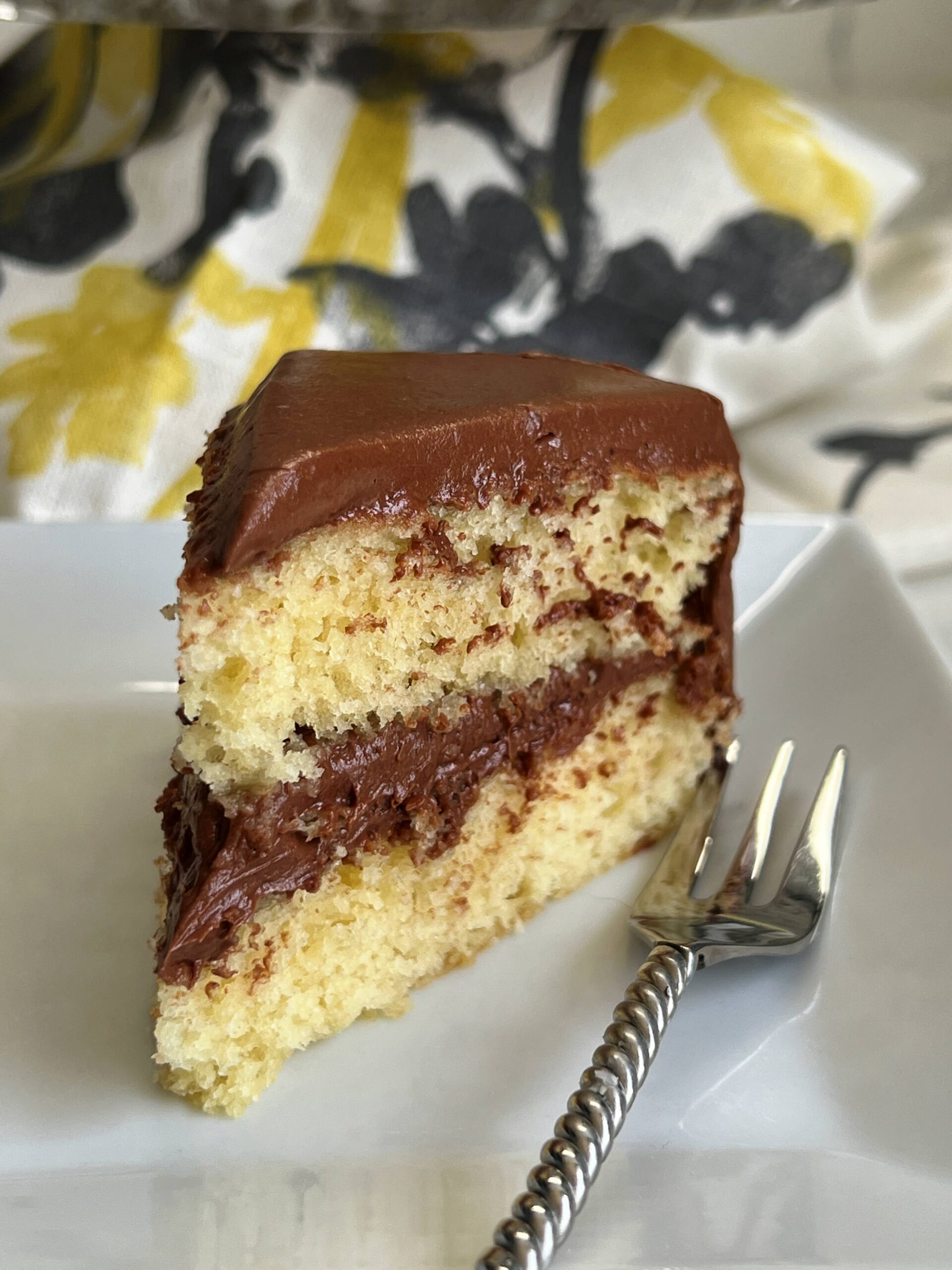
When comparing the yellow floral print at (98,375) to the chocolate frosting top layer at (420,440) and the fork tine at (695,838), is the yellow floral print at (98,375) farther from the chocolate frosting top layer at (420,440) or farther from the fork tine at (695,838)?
the fork tine at (695,838)

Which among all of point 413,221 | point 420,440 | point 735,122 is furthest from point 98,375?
point 735,122

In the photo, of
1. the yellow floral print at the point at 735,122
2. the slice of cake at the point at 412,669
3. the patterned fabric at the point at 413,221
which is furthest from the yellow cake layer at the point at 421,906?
the yellow floral print at the point at 735,122

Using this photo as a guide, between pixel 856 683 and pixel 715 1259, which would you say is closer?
pixel 715 1259

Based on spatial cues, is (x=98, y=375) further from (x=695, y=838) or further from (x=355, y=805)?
(x=695, y=838)

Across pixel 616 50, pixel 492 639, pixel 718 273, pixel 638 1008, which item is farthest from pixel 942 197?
pixel 638 1008

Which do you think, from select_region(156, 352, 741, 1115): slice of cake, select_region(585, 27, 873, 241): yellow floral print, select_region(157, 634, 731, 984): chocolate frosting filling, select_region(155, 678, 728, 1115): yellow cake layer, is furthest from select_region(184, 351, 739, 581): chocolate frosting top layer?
select_region(585, 27, 873, 241): yellow floral print

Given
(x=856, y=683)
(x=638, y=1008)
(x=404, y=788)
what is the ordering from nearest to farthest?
(x=638, y=1008), (x=404, y=788), (x=856, y=683)

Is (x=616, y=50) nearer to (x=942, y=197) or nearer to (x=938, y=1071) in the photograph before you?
(x=942, y=197)
